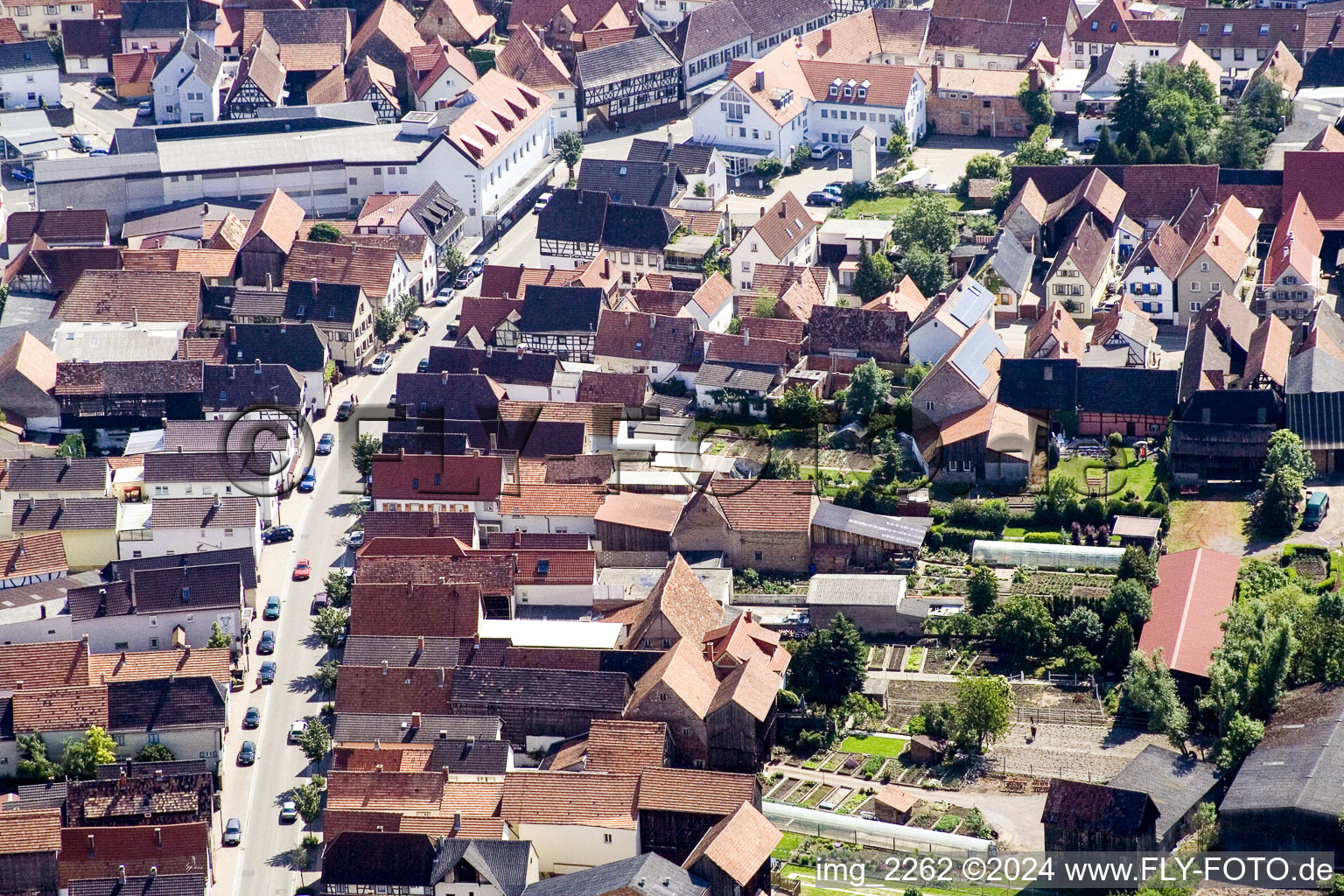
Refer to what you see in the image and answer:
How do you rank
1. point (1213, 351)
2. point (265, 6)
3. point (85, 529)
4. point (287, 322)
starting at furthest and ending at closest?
point (265, 6) < point (287, 322) < point (1213, 351) < point (85, 529)

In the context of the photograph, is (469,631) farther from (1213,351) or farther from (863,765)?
(1213,351)

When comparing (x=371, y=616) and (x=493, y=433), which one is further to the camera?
(x=493, y=433)

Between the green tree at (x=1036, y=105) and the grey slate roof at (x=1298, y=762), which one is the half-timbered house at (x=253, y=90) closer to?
the green tree at (x=1036, y=105)

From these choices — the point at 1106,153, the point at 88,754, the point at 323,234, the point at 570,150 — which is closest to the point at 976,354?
the point at 1106,153

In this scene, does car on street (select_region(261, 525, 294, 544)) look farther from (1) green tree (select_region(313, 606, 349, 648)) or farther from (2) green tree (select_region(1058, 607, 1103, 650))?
(2) green tree (select_region(1058, 607, 1103, 650))

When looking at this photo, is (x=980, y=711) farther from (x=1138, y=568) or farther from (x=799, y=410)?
(x=799, y=410)

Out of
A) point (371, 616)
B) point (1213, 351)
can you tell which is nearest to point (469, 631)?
point (371, 616)

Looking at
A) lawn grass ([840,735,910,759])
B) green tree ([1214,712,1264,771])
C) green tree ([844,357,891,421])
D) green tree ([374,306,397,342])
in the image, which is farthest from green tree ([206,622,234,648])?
green tree ([1214,712,1264,771])
